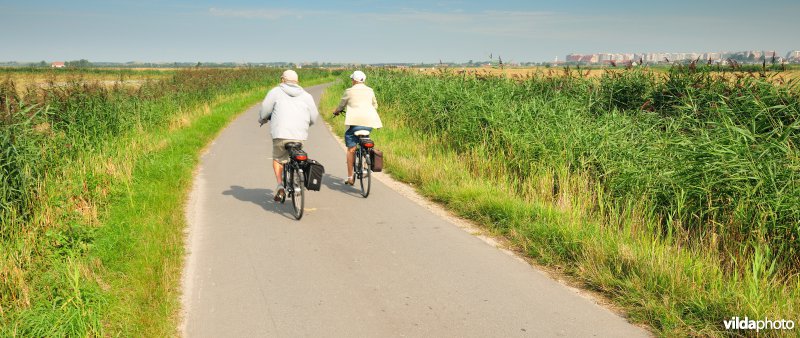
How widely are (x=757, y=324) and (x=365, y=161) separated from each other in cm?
604

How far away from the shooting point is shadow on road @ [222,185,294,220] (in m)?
8.05

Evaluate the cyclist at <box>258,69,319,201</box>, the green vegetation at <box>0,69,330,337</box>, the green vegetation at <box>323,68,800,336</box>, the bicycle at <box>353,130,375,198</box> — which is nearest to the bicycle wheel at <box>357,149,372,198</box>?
the bicycle at <box>353,130,375,198</box>

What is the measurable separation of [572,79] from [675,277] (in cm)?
982

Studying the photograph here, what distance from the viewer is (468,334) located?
4070 millimetres

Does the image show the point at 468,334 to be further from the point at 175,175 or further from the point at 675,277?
the point at 175,175

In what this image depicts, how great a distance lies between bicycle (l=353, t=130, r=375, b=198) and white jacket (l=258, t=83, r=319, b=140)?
1442 millimetres

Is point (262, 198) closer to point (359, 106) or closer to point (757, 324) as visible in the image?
point (359, 106)

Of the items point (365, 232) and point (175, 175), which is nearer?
point (365, 232)

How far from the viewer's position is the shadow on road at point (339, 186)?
9.32 meters

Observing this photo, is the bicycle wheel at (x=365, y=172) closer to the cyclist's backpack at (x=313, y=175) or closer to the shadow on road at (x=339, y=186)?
the shadow on road at (x=339, y=186)

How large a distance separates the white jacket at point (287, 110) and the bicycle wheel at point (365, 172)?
149 cm

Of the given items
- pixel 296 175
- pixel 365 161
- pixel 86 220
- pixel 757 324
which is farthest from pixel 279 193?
pixel 757 324

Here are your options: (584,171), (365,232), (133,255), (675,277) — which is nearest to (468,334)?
(675,277)

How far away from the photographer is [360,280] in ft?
17.0
